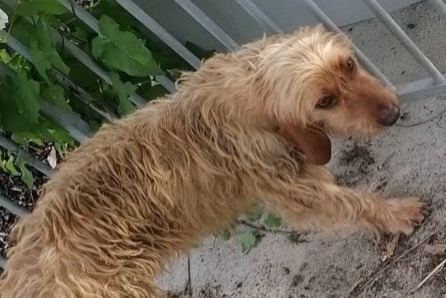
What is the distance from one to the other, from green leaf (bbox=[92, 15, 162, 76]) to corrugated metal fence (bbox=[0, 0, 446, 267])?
0.26ft

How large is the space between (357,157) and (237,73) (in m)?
0.87

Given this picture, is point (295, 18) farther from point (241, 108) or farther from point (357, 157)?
point (241, 108)

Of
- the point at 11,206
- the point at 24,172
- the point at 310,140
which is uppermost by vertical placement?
the point at 310,140

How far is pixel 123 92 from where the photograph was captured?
335 cm

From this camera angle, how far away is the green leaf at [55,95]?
10.6ft

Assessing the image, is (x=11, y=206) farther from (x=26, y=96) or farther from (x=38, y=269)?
(x=38, y=269)

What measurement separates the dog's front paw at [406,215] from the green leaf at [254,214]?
0.45 meters

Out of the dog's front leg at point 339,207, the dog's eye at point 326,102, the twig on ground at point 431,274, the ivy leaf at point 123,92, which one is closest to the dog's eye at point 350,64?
the dog's eye at point 326,102

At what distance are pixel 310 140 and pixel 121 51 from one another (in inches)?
30.6

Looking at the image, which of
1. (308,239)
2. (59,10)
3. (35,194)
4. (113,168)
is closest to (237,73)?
(113,168)

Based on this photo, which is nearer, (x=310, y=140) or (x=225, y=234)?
(x=310, y=140)

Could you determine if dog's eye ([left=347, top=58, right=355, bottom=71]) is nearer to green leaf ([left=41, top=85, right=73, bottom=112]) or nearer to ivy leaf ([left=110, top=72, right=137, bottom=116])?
ivy leaf ([left=110, top=72, right=137, bottom=116])

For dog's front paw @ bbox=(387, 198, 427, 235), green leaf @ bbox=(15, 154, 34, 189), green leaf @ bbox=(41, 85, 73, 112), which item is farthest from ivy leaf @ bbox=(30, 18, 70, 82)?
dog's front paw @ bbox=(387, 198, 427, 235)

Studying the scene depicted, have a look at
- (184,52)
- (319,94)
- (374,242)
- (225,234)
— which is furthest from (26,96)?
(374,242)
